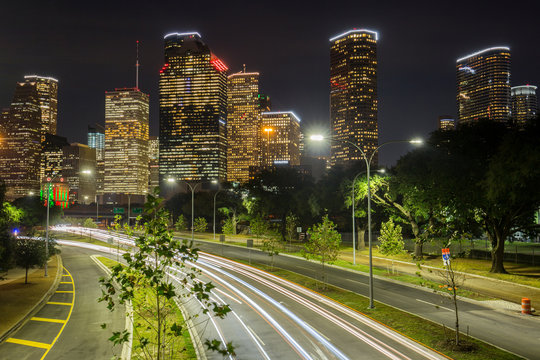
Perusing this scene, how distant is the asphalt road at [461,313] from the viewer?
1709 centimetres

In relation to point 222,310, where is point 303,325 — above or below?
below

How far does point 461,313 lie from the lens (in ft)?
71.9

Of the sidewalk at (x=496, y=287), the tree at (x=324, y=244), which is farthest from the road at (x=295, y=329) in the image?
the sidewalk at (x=496, y=287)

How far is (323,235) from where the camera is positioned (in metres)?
31.1

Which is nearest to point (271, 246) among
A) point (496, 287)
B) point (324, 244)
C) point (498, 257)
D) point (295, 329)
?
point (324, 244)

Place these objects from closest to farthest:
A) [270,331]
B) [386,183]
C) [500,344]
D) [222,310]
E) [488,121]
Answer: [222,310] → [500,344] → [270,331] → [488,121] → [386,183]

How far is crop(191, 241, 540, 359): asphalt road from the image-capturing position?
1709 centimetres

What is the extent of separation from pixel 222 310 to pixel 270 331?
12.3 metres

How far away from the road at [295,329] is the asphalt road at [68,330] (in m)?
4.42

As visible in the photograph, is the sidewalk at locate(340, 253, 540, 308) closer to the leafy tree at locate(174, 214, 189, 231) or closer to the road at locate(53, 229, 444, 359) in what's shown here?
the road at locate(53, 229, 444, 359)

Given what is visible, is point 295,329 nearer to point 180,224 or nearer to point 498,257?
point 180,224

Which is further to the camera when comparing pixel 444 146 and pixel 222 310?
pixel 444 146

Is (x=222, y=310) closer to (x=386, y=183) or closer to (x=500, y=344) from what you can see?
(x=500, y=344)

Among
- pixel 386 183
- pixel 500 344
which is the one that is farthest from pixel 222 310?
pixel 386 183
